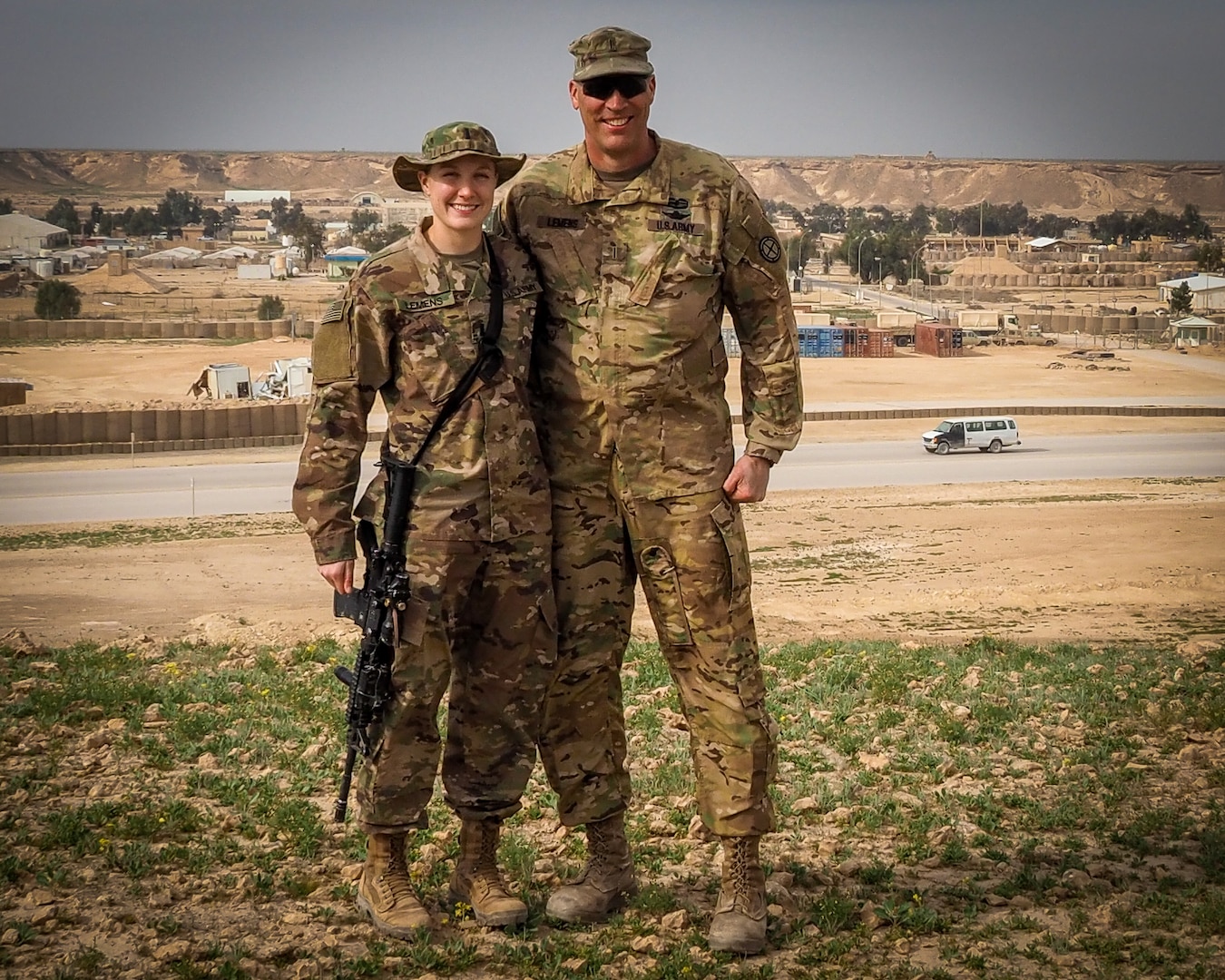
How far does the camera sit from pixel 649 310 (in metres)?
4.36

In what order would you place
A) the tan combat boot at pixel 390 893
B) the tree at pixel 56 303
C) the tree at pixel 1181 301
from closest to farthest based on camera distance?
the tan combat boot at pixel 390 893, the tree at pixel 56 303, the tree at pixel 1181 301

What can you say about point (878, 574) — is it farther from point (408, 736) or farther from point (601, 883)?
point (408, 736)

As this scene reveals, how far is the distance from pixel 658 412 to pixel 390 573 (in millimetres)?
916

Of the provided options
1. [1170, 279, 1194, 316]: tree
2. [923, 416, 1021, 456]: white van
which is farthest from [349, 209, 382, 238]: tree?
[923, 416, 1021, 456]: white van

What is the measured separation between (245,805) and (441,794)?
31.5 inches

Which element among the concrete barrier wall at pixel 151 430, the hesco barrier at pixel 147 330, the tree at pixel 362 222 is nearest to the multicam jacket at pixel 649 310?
the concrete barrier wall at pixel 151 430

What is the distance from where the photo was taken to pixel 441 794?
19.0 feet

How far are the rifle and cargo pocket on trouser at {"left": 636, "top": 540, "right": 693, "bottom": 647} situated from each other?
0.71 metres

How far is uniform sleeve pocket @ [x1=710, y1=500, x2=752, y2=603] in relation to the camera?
4.36 m

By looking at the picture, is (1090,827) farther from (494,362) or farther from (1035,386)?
(1035,386)

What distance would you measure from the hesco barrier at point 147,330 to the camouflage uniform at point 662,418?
59.8m

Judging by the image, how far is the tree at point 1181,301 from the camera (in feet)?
256

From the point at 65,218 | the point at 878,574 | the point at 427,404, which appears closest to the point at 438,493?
the point at 427,404

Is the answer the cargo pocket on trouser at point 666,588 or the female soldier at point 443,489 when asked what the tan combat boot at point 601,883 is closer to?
the female soldier at point 443,489
